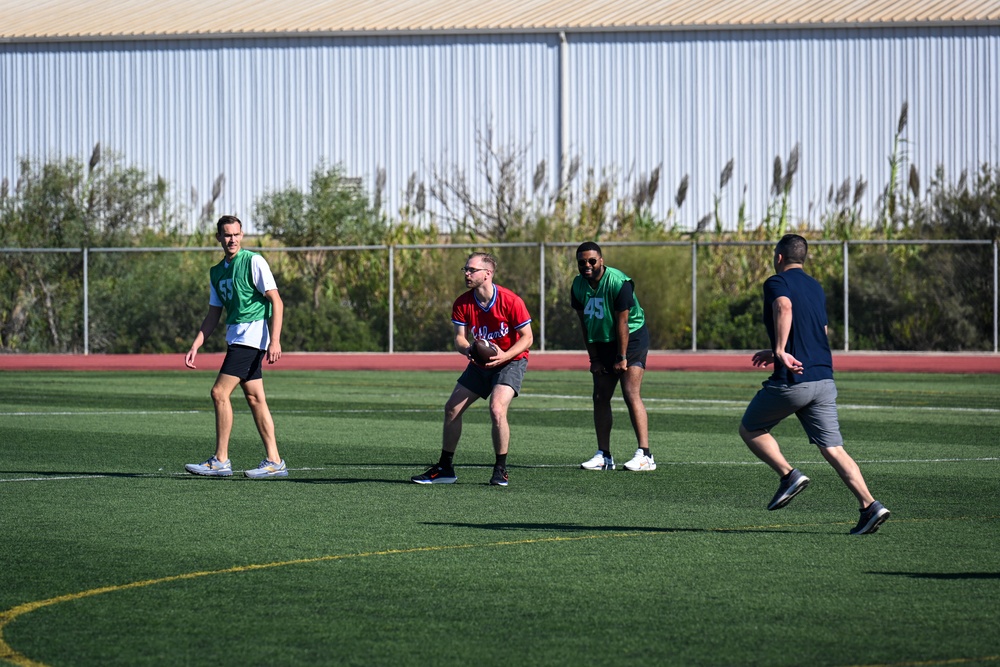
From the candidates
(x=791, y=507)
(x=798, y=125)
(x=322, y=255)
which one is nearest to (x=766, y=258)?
(x=798, y=125)

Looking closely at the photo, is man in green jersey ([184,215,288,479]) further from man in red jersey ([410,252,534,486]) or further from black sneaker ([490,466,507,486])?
black sneaker ([490,466,507,486])

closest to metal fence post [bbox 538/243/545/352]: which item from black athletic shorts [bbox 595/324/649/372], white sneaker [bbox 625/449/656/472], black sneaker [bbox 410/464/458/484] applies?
black athletic shorts [bbox 595/324/649/372]

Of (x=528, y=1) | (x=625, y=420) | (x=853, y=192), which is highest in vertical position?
(x=528, y=1)

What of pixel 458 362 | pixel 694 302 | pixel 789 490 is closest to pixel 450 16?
pixel 694 302

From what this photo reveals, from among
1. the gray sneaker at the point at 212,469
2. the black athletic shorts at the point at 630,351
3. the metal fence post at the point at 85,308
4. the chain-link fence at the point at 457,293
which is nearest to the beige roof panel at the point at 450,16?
the chain-link fence at the point at 457,293

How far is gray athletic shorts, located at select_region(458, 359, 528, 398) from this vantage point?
11.3 metres

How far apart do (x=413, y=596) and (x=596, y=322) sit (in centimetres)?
551

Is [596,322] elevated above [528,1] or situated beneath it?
situated beneath

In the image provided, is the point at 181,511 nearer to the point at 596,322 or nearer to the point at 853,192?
the point at 596,322

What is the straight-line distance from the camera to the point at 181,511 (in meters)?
9.82

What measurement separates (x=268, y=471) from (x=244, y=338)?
1.00 meters

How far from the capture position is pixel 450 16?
4141 cm

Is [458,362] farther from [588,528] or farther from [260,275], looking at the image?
[588,528]

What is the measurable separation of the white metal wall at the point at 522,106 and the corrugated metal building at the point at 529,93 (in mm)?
A: 46
